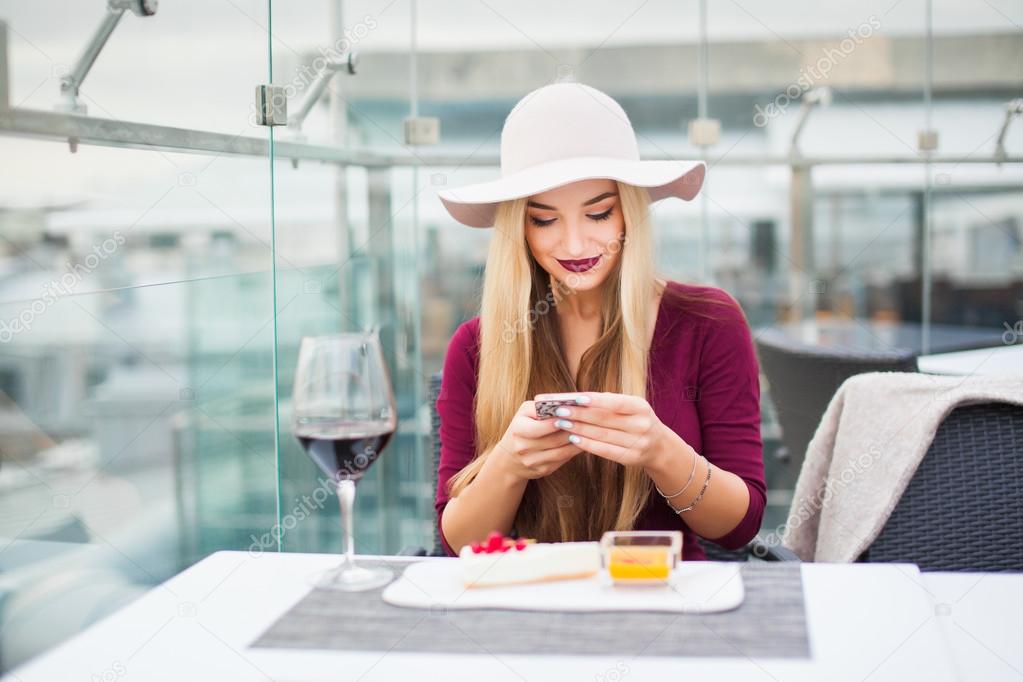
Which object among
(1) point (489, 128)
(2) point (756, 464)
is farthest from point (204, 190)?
(1) point (489, 128)

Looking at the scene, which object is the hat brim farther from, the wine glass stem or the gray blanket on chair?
the wine glass stem

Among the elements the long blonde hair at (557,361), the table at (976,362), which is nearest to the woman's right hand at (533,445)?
the long blonde hair at (557,361)

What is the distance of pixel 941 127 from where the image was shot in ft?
12.4

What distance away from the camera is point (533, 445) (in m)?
1.44

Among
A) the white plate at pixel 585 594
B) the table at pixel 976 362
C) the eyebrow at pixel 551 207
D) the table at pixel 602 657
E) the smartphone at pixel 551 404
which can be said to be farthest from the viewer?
the table at pixel 976 362

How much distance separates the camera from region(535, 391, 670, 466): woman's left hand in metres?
1.35

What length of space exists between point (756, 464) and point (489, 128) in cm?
220

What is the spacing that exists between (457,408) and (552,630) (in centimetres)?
95

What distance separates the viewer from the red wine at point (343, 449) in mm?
1132

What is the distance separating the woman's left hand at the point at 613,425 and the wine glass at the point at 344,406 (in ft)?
0.95

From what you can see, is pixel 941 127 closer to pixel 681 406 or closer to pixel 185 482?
pixel 681 406

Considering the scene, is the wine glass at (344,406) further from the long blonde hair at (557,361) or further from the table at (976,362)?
the table at (976,362)

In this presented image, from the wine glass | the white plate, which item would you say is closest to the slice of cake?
the white plate

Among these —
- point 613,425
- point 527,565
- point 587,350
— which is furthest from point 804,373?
point 527,565
